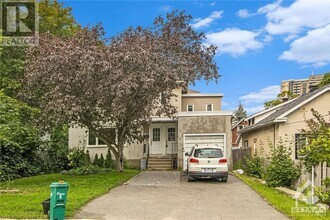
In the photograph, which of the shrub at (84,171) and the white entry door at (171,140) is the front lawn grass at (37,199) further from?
the white entry door at (171,140)

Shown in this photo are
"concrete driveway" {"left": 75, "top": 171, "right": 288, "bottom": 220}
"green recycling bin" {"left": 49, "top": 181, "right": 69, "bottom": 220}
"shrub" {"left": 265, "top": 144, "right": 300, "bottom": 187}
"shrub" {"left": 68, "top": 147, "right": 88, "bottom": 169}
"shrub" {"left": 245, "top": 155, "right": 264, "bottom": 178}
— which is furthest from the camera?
"shrub" {"left": 68, "top": 147, "right": 88, "bottom": 169}

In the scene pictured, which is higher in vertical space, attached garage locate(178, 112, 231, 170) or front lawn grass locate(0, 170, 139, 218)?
attached garage locate(178, 112, 231, 170)

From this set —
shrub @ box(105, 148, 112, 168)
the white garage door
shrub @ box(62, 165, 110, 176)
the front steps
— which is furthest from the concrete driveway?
shrub @ box(105, 148, 112, 168)

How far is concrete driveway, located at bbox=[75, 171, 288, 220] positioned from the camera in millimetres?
9984

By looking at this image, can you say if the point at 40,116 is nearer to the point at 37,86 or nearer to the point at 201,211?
the point at 37,86

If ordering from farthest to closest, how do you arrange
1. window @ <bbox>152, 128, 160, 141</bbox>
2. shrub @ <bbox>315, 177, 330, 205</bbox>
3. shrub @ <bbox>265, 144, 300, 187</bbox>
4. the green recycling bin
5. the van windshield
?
1. window @ <bbox>152, 128, 160, 141</bbox>
2. the van windshield
3. shrub @ <bbox>265, 144, 300, 187</bbox>
4. shrub @ <bbox>315, 177, 330, 205</bbox>
5. the green recycling bin

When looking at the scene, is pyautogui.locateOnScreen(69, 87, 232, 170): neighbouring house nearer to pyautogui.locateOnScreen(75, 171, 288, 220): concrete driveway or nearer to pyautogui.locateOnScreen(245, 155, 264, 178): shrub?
pyautogui.locateOnScreen(245, 155, 264, 178): shrub

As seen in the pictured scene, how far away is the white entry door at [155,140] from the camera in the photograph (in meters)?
27.3

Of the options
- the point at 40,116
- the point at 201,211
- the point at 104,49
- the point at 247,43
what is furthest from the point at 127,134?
the point at 201,211

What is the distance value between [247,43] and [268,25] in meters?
1.70

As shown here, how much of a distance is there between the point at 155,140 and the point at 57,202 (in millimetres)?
18512

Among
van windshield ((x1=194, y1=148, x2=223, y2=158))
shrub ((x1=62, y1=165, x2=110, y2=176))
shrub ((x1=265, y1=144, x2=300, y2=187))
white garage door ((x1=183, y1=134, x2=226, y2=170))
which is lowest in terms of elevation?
shrub ((x1=62, y1=165, x2=110, y2=176))

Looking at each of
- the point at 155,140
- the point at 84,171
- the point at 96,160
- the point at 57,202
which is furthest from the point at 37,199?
the point at 155,140

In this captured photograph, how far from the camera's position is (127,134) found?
22781 millimetres
